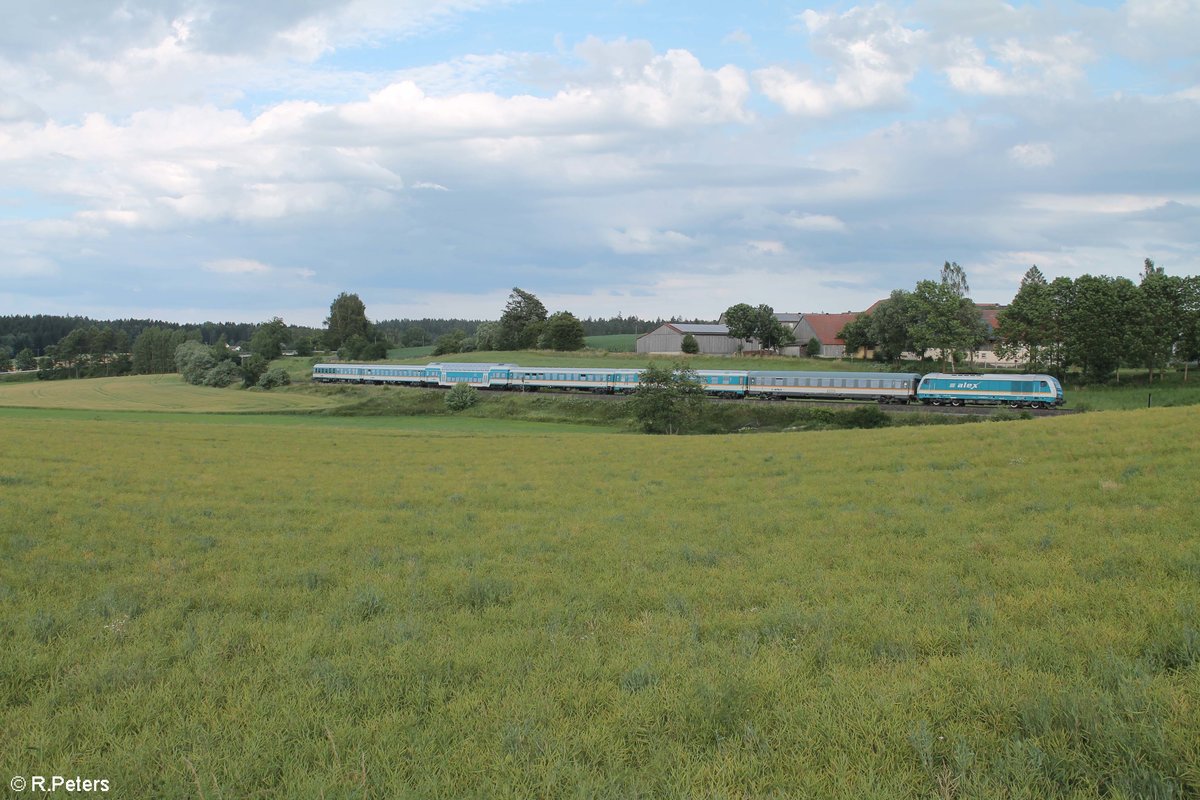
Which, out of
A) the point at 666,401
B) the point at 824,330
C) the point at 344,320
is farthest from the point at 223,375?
the point at 824,330

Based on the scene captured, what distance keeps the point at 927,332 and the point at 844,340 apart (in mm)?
32250

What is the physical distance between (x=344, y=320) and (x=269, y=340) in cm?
2141

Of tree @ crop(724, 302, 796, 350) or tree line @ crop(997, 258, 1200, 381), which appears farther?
tree @ crop(724, 302, 796, 350)

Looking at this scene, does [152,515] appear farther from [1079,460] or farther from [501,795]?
[1079,460]

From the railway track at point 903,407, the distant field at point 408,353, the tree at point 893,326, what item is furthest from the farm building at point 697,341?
the distant field at point 408,353

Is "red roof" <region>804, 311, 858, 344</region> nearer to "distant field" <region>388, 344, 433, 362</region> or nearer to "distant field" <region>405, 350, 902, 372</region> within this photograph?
"distant field" <region>405, 350, 902, 372</region>

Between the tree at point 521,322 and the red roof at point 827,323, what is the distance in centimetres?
5189

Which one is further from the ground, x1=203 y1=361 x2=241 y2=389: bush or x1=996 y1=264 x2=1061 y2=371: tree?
x1=996 y1=264 x2=1061 y2=371: tree

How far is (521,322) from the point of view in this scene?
146 meters

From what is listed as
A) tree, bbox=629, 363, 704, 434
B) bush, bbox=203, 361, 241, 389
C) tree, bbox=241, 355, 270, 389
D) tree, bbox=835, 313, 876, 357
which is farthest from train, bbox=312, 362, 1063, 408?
tree, bbox=835, 313, 876, 357

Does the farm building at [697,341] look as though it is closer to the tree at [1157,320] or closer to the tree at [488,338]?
the tree at [488,338]

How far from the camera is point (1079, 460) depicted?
16.2 metres

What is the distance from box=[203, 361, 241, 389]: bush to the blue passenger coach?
306ft

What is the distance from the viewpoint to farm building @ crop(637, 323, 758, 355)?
4910 inches
